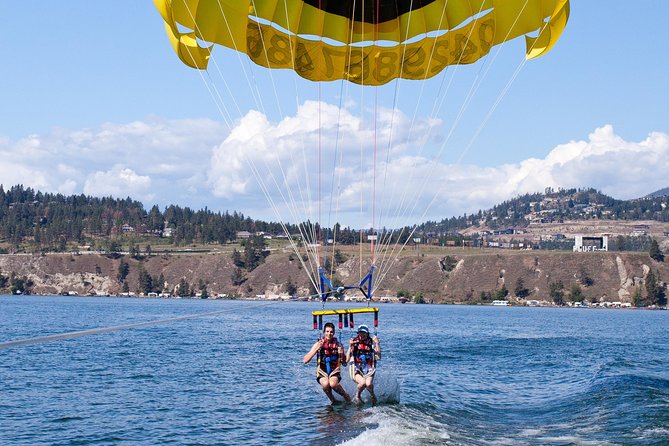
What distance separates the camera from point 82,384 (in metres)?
25.3

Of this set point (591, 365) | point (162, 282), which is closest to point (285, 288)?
point (162, 282)

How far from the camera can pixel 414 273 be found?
16938 centimetres

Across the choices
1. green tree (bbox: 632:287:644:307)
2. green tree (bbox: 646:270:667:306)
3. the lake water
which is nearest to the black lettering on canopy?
the lake water

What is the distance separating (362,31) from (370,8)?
5.08ft

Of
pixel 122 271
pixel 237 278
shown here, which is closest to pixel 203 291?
pixel 237 278

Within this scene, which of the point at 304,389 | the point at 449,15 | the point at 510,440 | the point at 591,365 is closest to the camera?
the point at 510,440

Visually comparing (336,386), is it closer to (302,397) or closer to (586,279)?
(302,397)

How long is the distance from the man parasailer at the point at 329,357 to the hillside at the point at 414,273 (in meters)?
140

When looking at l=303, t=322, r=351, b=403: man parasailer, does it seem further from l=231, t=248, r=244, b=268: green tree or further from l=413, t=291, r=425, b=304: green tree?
l=231, t=248, r=244, b=268: green tree

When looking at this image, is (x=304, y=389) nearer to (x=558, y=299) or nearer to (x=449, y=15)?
(x=449, y=15)

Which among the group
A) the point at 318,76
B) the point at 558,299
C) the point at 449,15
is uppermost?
the point at 449,15

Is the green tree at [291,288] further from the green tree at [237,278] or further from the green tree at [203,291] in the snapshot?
the green tree at [203,291]

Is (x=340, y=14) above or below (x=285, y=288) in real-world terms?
above

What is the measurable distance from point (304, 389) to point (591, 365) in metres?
15.2
